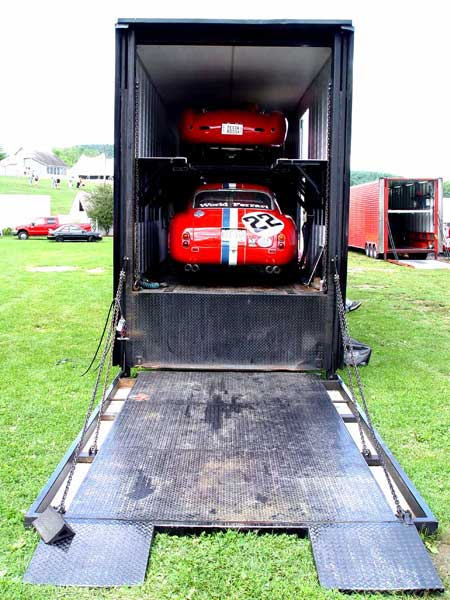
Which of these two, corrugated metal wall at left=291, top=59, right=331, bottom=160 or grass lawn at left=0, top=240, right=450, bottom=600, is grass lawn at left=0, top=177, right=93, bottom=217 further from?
corrugated metal wall at left=291, top=59, right=331, bottom=160

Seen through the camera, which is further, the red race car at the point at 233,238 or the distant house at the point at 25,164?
the distant house at the point at 25,164

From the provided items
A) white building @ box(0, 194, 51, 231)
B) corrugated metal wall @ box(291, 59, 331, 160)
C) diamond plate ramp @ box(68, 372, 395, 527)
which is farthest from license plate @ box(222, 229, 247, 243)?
white building @ box(0, 194, 51, 231)

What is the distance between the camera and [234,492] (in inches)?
144

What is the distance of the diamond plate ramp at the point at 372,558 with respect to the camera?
291cm

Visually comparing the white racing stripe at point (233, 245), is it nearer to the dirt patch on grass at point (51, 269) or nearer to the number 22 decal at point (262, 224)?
the number 22 decal at point (262, 224)

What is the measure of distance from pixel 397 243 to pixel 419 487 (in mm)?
20826

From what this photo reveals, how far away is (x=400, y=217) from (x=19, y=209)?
3141 centimetres

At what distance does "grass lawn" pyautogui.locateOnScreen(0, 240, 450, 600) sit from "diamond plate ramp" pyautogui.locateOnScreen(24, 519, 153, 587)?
59 mm

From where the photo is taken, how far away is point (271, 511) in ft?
11.3

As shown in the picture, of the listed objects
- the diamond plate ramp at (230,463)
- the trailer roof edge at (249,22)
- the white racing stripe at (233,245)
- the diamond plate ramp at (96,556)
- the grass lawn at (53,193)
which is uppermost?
the grass lawn at (53,193)

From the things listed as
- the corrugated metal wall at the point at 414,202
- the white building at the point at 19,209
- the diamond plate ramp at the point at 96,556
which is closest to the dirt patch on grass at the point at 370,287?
the corrugated metal wall at the point at 414,202

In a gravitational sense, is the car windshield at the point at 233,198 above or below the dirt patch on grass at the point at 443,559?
above

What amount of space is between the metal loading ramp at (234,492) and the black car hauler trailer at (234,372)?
11 millimetres

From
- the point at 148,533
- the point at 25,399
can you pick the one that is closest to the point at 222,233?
the point at 25,399
